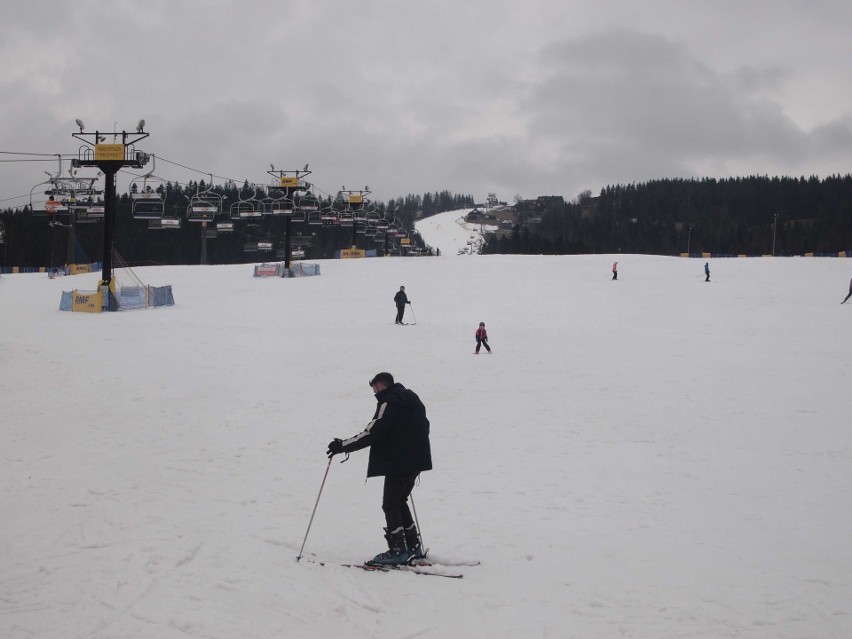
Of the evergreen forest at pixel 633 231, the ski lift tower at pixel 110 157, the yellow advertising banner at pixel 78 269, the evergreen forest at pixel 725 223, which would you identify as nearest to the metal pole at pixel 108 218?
the ski lift tower at pixel 110 157

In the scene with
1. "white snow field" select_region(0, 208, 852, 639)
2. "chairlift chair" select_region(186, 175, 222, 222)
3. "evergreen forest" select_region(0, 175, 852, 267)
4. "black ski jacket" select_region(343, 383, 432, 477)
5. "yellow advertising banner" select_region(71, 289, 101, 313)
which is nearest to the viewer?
"white snow field" select_region(0, 208, 852, 639)

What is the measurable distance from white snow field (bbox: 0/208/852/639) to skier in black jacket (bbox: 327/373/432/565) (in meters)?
0.40

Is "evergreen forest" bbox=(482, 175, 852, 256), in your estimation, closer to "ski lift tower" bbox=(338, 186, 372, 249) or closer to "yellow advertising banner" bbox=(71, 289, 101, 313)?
"ski lift tower" bbox=(338, 186, 372, 249)

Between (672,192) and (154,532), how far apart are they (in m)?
209

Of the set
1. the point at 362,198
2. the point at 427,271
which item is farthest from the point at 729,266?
the point at 362,198

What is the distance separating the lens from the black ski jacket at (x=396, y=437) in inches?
229

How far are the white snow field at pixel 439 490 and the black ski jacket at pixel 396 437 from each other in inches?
39.2

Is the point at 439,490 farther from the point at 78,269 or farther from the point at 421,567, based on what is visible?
the point at 78,269

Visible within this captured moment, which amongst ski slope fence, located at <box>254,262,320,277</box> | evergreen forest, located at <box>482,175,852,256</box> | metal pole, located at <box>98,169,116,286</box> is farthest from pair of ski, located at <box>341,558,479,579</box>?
evergreen forest, located at <box>482,175,852,256</box>

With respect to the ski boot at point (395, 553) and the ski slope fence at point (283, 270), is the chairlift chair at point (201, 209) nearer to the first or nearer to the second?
the ski slope fence at point (283, 270)

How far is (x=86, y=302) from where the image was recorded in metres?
30.3

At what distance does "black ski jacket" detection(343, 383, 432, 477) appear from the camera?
19.1 ft

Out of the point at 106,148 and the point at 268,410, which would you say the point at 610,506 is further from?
the point at 106,148

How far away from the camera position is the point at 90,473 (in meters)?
8.70
